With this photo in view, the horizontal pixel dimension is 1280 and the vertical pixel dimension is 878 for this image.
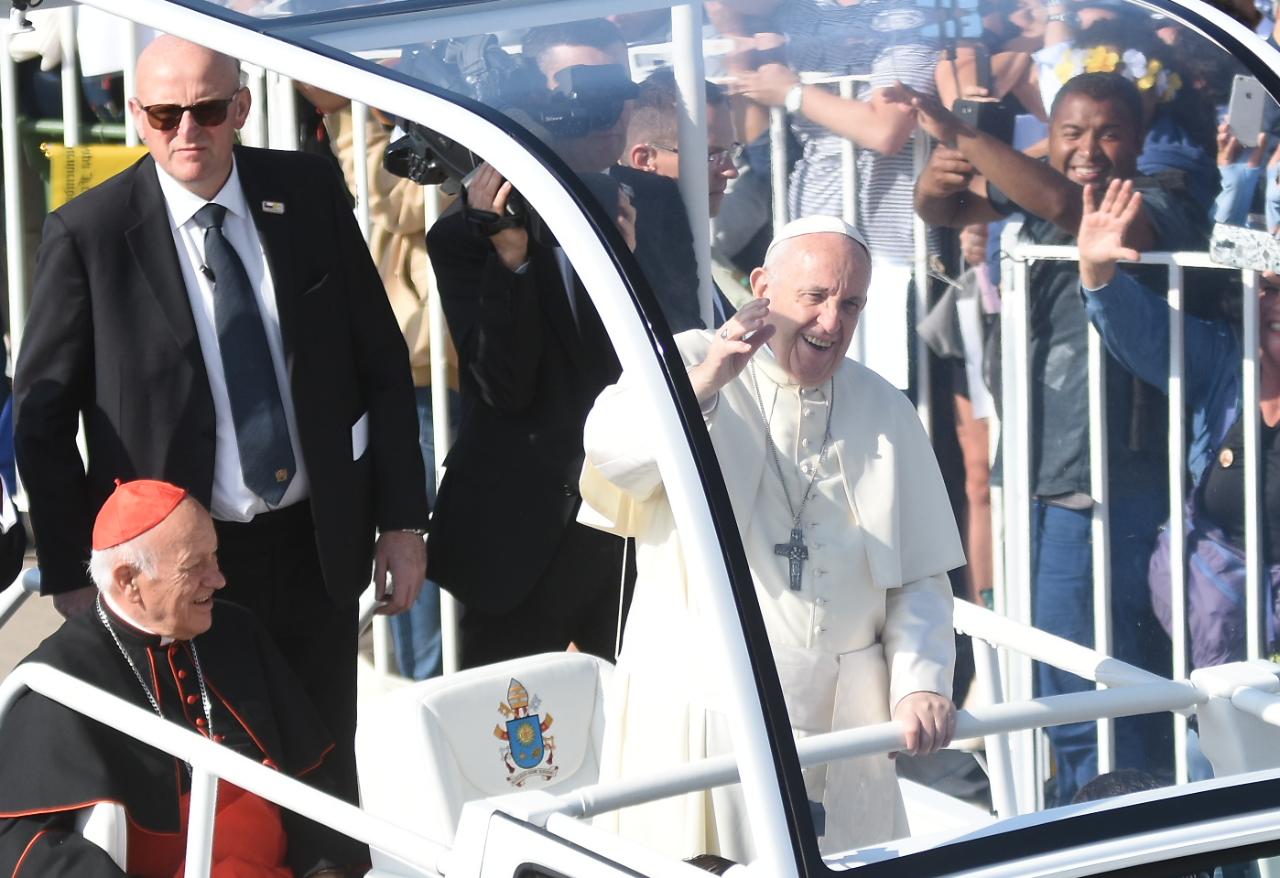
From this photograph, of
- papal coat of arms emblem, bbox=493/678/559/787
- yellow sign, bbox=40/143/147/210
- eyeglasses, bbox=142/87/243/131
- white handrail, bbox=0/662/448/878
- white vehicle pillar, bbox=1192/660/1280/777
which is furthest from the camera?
yellow sign, bbox=40/143/147/210

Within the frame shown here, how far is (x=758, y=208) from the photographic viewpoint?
8.31 ft

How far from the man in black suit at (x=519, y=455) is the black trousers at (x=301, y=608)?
1.03 ft

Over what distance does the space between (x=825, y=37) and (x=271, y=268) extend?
1.22m

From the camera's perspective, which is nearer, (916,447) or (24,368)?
(916,447)

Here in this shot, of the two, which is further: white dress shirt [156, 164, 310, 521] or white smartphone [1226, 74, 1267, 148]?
white dress shirt [156, 164, 310, 521]

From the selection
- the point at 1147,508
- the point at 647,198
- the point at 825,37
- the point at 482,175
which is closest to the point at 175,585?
the point at 482,175

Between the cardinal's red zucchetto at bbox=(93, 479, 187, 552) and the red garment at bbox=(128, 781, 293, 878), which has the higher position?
the cardinal's red zucchetto at bbox=(93, 479, 187, 552)

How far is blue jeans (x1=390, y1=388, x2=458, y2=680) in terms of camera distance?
4918 millimetres

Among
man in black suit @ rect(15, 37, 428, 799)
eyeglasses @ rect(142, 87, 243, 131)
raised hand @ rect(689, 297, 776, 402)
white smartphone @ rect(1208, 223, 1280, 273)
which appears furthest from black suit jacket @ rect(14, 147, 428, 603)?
white smartphone @ rect(1208, 223, 1280, 273)

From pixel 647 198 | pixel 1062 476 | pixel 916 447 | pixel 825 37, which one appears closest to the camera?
pixel 647 198

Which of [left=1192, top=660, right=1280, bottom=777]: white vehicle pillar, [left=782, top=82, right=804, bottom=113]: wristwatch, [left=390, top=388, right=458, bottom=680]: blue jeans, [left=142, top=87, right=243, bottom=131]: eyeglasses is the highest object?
[left=782, top=82, right=804, bottom=113]: wristwatch

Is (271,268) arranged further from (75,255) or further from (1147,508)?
(1147,508)

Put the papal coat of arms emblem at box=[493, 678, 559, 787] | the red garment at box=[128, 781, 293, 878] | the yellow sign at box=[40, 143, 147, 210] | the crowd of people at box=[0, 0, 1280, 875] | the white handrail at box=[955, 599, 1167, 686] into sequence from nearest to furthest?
the crowd of people at box=[0, 0, 1280, 875], the white handrail at box=[955, 599, 1167, 686], the red garment at box=[128, 781, 293, 878], the papal coat of arms emblem at box=[493, 678, 559, 787], the yellow sign at box=[40, 143, 147, 210]

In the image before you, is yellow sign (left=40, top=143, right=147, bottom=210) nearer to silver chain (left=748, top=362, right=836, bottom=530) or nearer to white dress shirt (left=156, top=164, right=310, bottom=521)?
white dress shirt (left=156, top=164, right=310, bottom=521)
